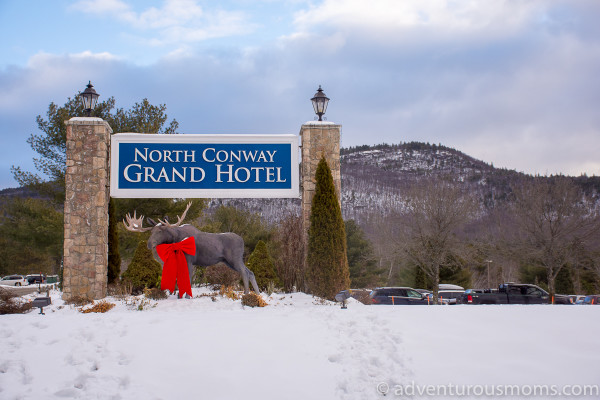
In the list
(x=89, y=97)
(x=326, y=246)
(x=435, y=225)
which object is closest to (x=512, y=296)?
(x=435, y=225)

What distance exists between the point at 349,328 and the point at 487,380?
7.64 ft

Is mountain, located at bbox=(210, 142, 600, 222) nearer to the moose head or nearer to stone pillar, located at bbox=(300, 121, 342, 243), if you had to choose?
stone pillar, located at bbox=(300, 121, 342, 243)

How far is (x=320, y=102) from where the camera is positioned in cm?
1335

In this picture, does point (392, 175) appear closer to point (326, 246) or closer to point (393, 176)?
point (393, 176)

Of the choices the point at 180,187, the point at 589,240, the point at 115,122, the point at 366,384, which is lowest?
the point at 366,384

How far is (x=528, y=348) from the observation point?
21.6 ft

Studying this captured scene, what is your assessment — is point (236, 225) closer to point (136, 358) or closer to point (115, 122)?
point (115, 122)

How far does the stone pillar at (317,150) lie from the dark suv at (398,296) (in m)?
7.57

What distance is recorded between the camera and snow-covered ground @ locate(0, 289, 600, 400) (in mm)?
5500

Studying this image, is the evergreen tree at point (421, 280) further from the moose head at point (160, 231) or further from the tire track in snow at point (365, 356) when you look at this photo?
the tire track in snow at point (365, 356)

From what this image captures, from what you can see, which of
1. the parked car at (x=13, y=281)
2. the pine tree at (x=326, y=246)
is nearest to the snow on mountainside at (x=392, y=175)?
the parked car at (x=13, y=281)

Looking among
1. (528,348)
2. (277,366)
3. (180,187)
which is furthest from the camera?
(180,187)

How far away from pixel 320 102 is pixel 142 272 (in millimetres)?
7114

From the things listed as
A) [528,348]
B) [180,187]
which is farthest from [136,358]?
[180,187]
